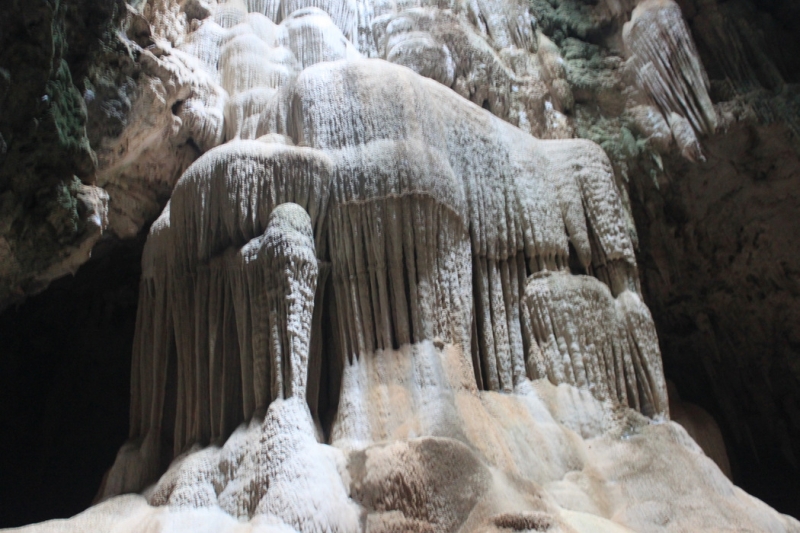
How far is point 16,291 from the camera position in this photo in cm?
390

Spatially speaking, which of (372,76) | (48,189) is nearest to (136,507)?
(48,189)

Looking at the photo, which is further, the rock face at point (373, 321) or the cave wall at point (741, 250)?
the cave wall at point (741, 250)

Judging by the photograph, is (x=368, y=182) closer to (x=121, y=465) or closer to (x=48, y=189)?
(x=48, y=189)

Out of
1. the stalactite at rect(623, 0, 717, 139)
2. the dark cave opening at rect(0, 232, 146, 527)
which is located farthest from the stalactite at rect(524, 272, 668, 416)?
the dark cave opening at rect(0, 232, 146, 527)

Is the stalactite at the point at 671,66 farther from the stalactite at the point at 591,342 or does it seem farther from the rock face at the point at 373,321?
the stalactite at the point at 591,342

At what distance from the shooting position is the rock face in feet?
13.9

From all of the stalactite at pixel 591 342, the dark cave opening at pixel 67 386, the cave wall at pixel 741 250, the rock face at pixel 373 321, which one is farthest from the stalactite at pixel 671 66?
the dark cave opening at pixel 67 386

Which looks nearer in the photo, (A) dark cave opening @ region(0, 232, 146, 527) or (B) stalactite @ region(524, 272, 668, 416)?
(B) stalactite @ region(524, 272, 668, 416)

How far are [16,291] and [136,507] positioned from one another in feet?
5.16

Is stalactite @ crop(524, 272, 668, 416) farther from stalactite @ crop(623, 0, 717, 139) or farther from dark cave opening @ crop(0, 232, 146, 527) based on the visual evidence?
dark cave opening @ crop(0, 232, 146, 527)

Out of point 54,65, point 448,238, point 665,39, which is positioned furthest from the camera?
point 665,39

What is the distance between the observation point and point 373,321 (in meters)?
5.13

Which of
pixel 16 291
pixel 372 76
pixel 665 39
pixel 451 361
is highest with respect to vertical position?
pixel 665 39

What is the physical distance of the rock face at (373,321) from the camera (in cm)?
424
